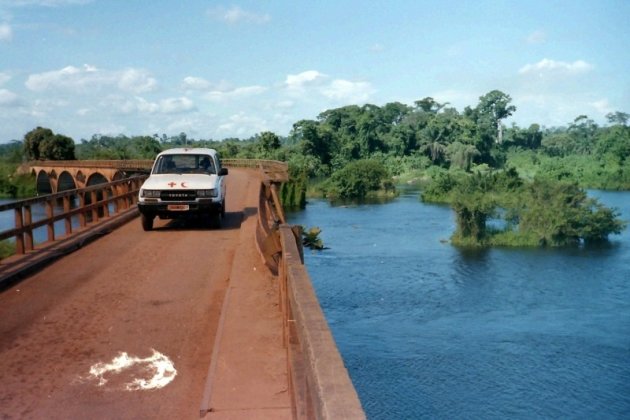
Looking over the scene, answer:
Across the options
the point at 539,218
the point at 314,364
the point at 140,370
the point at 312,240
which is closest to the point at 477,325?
the point at 312,240

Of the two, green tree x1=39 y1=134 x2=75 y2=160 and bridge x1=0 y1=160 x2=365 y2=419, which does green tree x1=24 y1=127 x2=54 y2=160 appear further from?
bridge x1=0 y1=160 x2=365 y2=419

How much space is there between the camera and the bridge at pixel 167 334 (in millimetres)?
3994

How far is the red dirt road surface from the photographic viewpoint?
505 cm

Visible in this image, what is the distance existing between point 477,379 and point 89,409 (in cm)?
2486

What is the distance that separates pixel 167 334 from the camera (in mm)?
6891

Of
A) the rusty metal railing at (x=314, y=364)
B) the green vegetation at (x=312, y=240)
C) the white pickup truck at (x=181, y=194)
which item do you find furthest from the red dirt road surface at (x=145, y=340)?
the green vegetation at (x=312, y=240)

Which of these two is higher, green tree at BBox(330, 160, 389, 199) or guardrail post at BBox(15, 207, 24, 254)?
guardrail post at BBox(15, 207, 24, 254)

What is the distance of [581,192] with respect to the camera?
5759 cm

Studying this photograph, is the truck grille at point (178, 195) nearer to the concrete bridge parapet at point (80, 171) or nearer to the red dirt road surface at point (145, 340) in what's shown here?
the red dirt road surface at point (145, 340)

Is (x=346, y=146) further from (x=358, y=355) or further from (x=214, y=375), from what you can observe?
(x=214, y=375)

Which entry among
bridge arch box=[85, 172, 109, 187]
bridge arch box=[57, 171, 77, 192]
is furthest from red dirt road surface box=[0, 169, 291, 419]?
bridge arch box=[57, 171, 77, 192]

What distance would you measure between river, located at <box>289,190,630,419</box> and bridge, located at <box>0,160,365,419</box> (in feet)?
54.8

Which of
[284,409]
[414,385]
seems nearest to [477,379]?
[414,385]

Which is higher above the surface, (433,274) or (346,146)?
(346,146)
